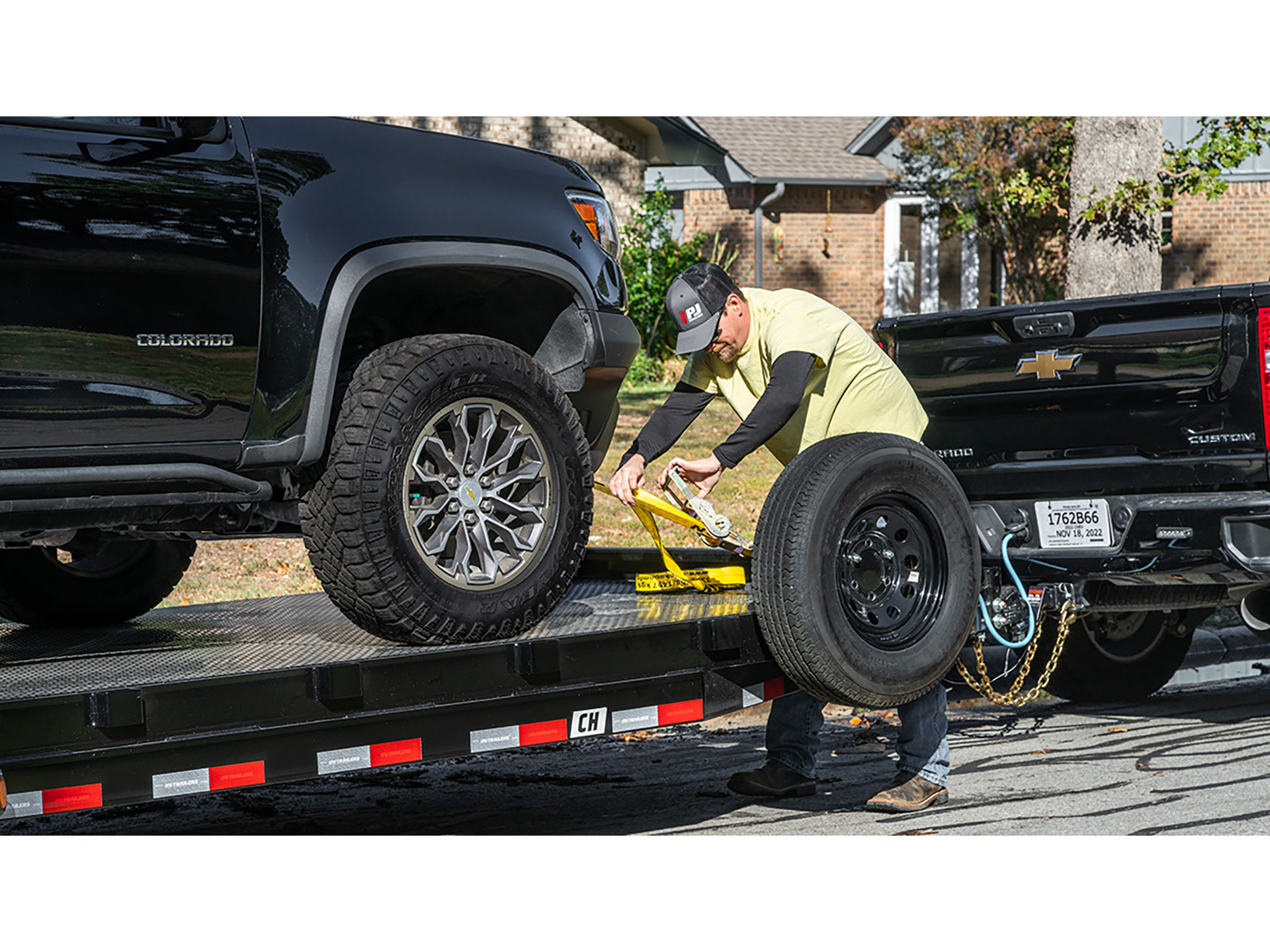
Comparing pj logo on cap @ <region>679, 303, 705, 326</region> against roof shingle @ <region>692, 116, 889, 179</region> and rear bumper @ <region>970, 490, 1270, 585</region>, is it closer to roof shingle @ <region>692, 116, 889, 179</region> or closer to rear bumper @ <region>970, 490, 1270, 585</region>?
rear bumper @ <region>970, 490, 1270, 585</region>

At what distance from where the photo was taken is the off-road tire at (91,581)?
5715 millimetres

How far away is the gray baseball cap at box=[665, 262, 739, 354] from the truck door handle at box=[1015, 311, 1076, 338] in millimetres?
1727

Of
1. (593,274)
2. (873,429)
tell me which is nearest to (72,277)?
(593,274)

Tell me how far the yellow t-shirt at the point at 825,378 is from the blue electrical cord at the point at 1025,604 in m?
0.86

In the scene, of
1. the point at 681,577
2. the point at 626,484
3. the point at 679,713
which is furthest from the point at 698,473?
the point at 679,713

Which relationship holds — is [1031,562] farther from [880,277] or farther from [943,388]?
[880,277]

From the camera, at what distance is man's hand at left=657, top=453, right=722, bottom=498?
212 inches

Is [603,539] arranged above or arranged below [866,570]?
below

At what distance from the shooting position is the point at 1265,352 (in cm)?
600

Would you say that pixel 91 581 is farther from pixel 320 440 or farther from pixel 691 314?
pixel 691 314

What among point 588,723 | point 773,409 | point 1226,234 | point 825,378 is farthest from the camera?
point 1226,234

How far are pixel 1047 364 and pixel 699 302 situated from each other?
1.97 metres

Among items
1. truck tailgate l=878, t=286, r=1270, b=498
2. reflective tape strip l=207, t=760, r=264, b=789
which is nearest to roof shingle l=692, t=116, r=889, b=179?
truck tailgate l=878, t=286, r=1270, b=498

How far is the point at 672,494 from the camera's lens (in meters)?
5.64
